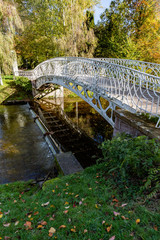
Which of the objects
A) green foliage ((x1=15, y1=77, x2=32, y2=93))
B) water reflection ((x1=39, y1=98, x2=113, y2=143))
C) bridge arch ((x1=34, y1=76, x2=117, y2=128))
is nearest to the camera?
bridge arch ((x1=34, y1=76, x2=117, y2=128))

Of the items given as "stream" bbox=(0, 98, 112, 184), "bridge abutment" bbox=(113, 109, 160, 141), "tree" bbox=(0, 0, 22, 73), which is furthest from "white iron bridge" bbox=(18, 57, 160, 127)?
"tree" bbox=(0, 0, 22, 73)

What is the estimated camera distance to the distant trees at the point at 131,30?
15.9 m

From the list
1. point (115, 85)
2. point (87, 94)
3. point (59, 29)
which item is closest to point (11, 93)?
point (59, 29)

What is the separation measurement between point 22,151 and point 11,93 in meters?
12.3

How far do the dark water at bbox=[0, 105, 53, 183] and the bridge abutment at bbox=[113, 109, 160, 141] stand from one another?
385 centimetres

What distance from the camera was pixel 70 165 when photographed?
18.1ft

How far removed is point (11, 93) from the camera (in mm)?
18109

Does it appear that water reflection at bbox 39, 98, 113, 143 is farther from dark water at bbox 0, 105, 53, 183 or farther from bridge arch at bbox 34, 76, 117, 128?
dark water at bbox 0, 105, 53, 183

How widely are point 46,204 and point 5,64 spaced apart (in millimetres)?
16053

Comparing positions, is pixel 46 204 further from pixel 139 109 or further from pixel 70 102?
pixel 70 102

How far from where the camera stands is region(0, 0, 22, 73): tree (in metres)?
14.5

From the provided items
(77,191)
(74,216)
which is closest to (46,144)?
(77,191)

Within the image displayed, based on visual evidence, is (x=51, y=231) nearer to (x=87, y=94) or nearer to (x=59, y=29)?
(x=87, y=94)

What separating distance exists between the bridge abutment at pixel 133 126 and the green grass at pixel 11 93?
15.4 metres
